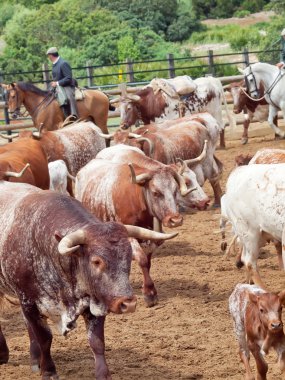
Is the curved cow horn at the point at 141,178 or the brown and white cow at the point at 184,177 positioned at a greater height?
the curved cow horn at the point at 141,178

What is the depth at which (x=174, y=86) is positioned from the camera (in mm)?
18984

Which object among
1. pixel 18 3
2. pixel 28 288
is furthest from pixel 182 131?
pixel 18 3

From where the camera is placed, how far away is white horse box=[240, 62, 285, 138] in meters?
20.6

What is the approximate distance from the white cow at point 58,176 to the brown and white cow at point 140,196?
303 cm

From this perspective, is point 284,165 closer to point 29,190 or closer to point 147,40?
point 29,190

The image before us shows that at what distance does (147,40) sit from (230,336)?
37.8 meters

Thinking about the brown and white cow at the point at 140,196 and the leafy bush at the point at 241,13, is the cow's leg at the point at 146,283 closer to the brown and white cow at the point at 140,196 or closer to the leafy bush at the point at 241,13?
the brown and white cow at the point at 140,196

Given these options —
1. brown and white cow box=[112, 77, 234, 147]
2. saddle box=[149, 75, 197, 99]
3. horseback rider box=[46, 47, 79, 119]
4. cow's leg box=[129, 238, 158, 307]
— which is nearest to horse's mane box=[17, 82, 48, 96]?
horseback rider box=[46, 47, 79, 119]

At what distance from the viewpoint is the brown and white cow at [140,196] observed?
368 inches

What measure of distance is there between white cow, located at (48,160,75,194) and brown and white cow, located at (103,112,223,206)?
796 millimetres

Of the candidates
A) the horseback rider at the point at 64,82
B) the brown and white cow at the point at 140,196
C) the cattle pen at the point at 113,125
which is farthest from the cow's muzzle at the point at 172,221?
the cattle pen at the point at 113,125

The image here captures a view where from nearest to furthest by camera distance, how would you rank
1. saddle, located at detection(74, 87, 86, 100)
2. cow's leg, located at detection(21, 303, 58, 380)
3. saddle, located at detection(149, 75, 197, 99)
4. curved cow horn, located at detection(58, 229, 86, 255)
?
curved cow horn, located at detection(58, 229, 86, 255) → cow's leg, located at detection(21, 303, 58, 380) → saddle, located at detection(149, 75, 197, 99) → saddle, located at detection(74, 87, 86, 100)

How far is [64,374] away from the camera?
7504 mm

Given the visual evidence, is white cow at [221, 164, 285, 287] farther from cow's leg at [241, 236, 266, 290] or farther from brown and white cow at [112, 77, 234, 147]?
brown and white cow at [112, 77, 234, 147]
